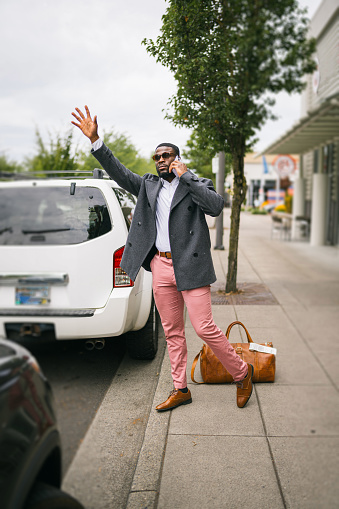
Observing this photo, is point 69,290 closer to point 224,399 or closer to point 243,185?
point 243,185

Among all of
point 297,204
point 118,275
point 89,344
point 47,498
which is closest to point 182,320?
point 297,204

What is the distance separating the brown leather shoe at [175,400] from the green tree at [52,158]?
7.11 feet

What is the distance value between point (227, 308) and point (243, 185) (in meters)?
0.61

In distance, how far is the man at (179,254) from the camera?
238 centimetres

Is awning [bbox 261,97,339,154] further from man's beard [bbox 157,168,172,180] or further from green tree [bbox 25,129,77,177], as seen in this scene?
man's beard [bbox 157,168,172,180]

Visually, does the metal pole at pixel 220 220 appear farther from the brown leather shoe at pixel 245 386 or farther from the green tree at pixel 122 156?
the brown leather shoe at pixel 245 386

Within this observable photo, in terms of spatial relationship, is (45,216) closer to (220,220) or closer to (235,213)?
(235,213)

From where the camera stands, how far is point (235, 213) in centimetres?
183

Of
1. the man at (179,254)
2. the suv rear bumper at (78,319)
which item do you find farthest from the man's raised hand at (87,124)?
the man at (179,254)

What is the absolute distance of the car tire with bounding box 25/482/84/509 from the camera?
37.1 inches

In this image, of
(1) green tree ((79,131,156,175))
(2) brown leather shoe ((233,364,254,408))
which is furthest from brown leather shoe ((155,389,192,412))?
(1) green tree ((79,131,156,175))

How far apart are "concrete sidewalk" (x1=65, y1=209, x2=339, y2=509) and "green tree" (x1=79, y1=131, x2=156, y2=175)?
1.30ft

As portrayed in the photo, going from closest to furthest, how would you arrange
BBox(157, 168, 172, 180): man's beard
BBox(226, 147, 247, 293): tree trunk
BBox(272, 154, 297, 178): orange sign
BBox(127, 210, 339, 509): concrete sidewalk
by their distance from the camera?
BBox(127, 210, 339, 509): concrete sidewalk
BBox(272, 154, 297, 178): orange sign
BBox(226, 147, 247, 293): tree trunk
BBox(157, 168, 172, 180): man's beard

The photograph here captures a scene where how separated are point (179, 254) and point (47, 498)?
1.84 m
